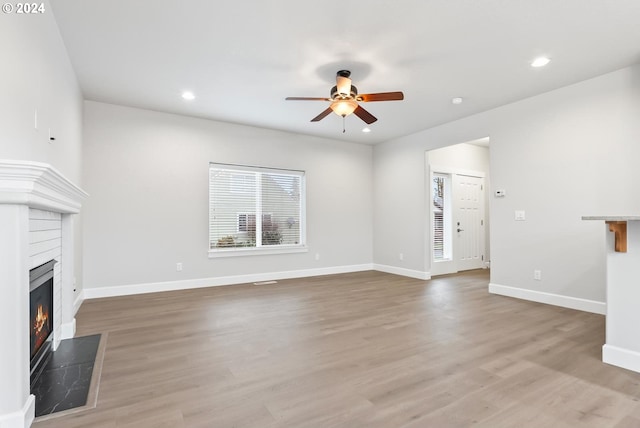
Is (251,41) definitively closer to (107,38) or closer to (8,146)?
(107,38)

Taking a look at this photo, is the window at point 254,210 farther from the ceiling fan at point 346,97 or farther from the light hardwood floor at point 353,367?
the ceiling fan at point 346,97

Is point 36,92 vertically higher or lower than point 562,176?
higher

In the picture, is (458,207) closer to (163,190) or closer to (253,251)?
(253,251)

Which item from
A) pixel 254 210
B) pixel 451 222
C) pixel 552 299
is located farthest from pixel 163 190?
pixel 552 299

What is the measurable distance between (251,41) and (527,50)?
2.68 meters

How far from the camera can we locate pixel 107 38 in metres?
2.95

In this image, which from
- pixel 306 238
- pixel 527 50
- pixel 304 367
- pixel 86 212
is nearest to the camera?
pixel 304 367

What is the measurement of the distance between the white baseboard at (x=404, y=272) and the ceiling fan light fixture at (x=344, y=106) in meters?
3.65

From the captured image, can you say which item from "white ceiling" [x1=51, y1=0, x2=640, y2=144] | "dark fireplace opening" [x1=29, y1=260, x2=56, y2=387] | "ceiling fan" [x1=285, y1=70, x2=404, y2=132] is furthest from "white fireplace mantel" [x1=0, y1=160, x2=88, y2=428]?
"ceiling fan" [x1=285, y1=70, x2=404, y2=132]

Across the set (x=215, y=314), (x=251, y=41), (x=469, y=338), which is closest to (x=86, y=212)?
(x=215, y=314)

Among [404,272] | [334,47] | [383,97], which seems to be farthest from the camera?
[404,272]

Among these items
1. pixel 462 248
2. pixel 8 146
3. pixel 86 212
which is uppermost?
pixel 8 146

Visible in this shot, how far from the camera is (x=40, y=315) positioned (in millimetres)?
2369

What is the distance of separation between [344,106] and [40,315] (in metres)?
3.20
